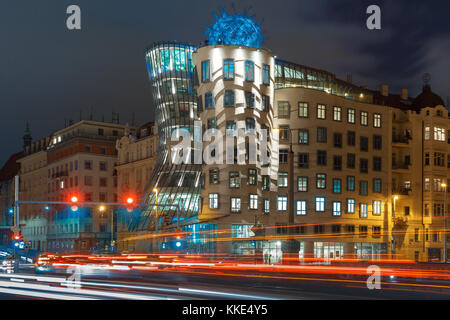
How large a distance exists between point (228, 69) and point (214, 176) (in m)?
11.8

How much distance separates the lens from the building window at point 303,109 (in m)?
79.2

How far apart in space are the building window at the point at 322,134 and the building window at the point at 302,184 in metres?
5.26

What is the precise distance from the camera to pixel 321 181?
3150 inches

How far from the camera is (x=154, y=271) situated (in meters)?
52.6

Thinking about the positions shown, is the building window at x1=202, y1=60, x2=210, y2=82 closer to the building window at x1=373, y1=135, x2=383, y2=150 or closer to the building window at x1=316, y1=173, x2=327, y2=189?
the building window at x1=316, y1=173, x2=327, y2=189

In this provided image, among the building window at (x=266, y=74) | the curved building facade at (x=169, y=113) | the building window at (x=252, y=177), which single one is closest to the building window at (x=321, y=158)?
the building window at (x=252, y=177)

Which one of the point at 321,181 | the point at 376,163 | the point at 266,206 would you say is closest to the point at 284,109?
the point at 321,181

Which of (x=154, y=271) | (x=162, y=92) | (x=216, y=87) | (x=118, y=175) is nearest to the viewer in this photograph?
(x=154, y=271)

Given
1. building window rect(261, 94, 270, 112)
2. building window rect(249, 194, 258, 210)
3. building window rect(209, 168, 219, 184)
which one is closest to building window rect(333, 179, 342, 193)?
building window rect(249, 194, 258, 210)

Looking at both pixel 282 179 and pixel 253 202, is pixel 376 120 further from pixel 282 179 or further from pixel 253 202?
pixel 253 202

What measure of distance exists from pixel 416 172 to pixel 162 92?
35.2 meters

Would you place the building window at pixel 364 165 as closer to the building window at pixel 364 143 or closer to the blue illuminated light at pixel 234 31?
the building window at pixel 364 143

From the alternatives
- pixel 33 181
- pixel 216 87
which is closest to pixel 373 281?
pixel 216 87

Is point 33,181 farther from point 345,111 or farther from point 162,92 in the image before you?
point 345,111
